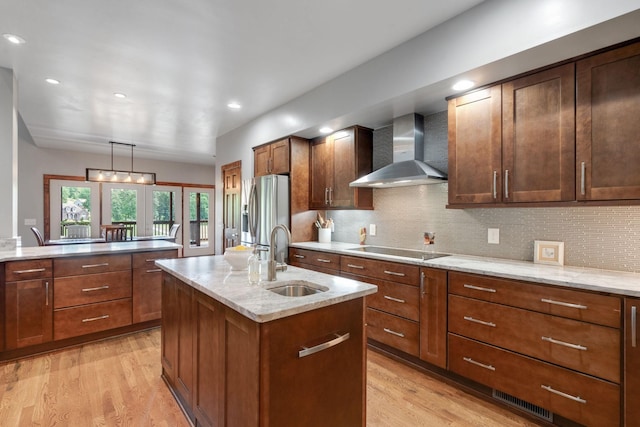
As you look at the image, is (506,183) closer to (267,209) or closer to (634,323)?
(634,323)

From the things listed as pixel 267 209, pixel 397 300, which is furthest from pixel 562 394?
pixel 267 209

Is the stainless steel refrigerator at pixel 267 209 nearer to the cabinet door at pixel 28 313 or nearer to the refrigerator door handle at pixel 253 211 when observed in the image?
the refrigerator door handle at pixel 253 211

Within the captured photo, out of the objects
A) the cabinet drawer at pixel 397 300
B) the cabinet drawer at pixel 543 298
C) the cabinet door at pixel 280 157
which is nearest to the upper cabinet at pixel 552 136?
the cabinet drawer at pixel 543 298

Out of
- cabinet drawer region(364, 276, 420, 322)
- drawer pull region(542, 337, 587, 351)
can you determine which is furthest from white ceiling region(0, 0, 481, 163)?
drawer pull region(542, 337, 587, 351)

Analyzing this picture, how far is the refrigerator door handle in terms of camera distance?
4.31 meters

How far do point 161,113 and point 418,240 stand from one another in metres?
3.86

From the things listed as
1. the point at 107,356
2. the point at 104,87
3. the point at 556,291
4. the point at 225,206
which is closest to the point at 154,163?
the point at 225,206

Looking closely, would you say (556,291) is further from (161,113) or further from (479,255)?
(161,113)

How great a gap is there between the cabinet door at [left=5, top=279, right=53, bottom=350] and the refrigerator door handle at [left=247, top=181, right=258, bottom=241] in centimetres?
218

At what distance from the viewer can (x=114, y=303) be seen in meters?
3.26

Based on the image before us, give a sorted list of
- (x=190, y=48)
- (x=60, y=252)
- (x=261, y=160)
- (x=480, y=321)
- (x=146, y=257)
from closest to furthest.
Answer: (x=480, y=321), (x=190, y=48), (x=60, y=252), (x=146, y=257), (x=261, y=160)

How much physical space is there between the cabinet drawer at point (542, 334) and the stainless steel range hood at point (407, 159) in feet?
3.65

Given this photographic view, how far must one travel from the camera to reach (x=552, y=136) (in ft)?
6.69

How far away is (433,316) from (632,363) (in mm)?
1110
